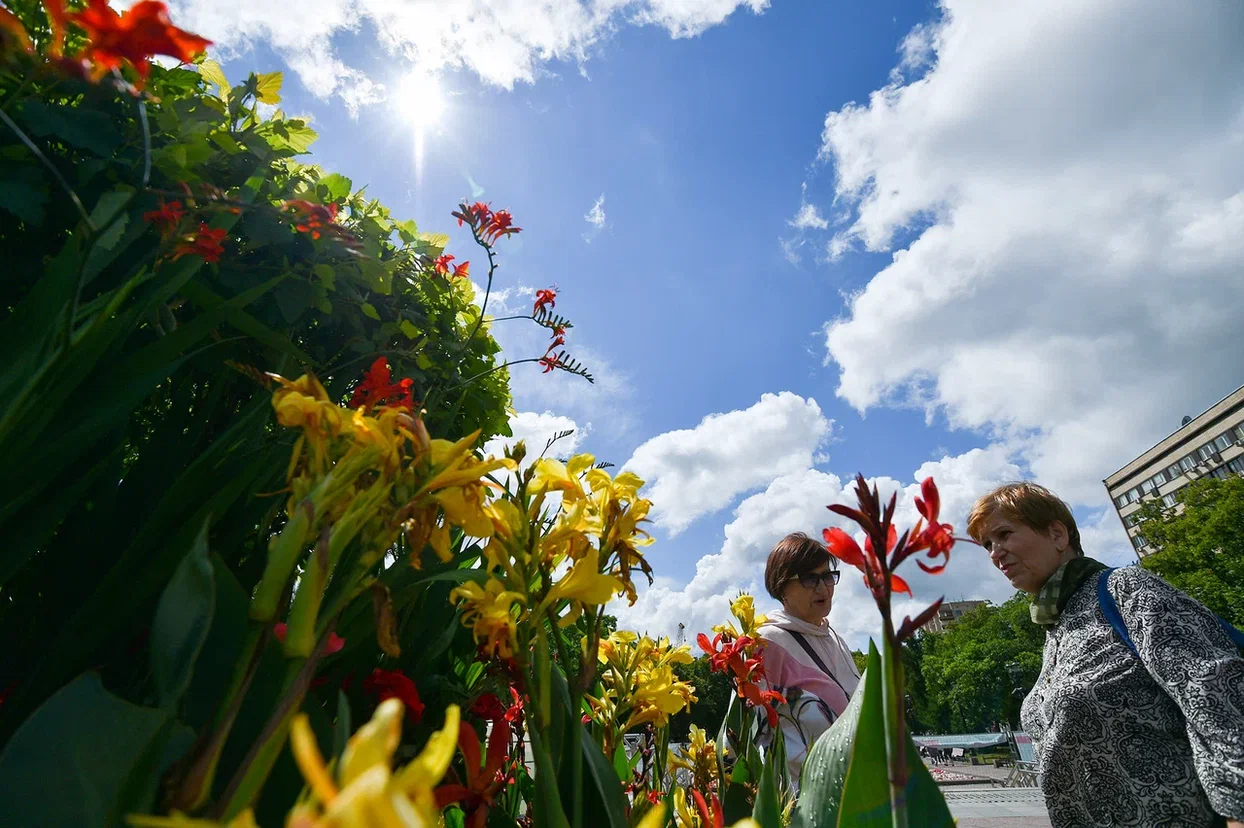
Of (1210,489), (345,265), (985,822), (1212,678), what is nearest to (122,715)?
(345,265)

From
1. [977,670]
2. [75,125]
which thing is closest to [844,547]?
[75,125]

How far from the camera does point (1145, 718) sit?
187 cm

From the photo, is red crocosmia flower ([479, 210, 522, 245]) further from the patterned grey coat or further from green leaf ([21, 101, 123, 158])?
the patterned grey coat

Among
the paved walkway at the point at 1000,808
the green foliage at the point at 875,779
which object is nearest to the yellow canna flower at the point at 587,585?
the green foliage at the point at 875,779

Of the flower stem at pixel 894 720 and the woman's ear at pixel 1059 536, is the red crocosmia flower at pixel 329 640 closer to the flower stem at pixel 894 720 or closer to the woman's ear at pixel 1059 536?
the flower stem at pixel 894 720

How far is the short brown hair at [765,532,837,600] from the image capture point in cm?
292

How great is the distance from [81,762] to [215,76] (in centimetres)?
162

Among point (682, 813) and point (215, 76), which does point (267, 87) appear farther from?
point (682, 813)

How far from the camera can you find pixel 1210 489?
82.3 ft

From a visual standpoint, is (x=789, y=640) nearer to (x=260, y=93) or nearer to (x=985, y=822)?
(x=260, y=93)

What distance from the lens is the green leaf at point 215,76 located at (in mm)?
1534

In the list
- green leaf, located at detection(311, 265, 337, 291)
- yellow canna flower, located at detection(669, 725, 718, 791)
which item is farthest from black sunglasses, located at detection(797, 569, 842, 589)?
green leaf, located at detection(311, 265, 337, 291)

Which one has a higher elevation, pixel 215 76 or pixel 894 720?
pixel 215 76

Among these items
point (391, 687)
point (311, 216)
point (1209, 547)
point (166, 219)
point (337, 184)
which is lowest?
point (391, 687)
